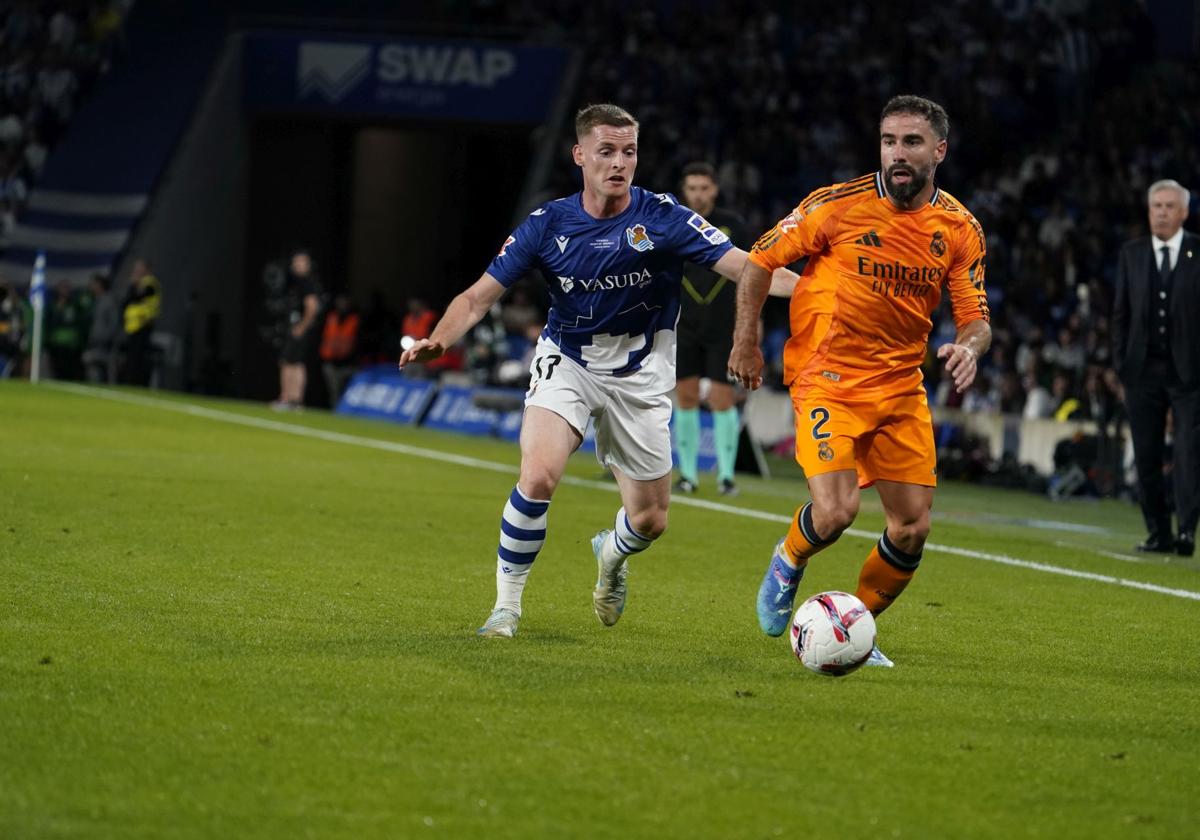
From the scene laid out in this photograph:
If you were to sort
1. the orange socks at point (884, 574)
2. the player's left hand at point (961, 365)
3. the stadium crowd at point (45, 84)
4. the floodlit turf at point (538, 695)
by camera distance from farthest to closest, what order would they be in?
the stadium crowd at point (45, 84)
the orange socks at point (884, 574)
the player's left hand at point (961, 365)
the floodlit turf at point (538, 695)

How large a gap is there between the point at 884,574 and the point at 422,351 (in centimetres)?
203

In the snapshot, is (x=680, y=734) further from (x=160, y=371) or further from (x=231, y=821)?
(x=160, y=371)

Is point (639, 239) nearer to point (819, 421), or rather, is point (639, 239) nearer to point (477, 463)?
point (819, 421)

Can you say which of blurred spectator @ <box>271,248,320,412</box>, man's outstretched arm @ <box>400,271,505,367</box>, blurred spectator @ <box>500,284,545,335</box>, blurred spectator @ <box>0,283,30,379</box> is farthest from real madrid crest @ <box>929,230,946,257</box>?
blurred spectator @ <box>0,283,30,379</box>

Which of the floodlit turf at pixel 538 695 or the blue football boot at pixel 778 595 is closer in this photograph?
the floodlit turf at pixel 538 695

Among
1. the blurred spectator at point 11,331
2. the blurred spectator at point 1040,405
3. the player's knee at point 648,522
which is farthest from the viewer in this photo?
the blurred spectator at point 11,331

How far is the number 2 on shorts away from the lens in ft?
24.0

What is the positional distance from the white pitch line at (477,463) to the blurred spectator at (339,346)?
3.42 m

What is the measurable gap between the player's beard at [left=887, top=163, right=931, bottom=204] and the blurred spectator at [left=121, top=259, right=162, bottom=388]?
2412 centimetres

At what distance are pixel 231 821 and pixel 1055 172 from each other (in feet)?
80.7

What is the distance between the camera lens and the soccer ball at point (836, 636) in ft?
22.2

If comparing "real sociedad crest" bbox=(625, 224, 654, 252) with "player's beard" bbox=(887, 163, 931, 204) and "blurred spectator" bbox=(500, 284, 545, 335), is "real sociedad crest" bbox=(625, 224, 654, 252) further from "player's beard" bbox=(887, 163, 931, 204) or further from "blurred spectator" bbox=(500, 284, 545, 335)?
"blurred spectator" bbox=(500, 284, 545, 335)

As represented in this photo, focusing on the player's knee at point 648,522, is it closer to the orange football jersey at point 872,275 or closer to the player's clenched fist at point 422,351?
the orange football jersey at point 872,275

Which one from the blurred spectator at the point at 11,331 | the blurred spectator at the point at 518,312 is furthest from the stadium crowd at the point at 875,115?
the blurred spectator at the point at 11,331
